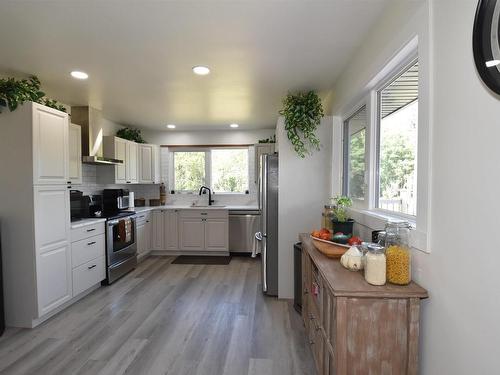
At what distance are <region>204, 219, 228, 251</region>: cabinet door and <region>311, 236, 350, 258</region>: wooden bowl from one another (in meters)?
2.91

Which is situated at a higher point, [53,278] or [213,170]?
[213,170]

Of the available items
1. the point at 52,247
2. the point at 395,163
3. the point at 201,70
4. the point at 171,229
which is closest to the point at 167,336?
the point at 52,247

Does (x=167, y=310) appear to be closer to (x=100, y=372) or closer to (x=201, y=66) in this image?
(x=100, y=372)

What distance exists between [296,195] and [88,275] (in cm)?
267

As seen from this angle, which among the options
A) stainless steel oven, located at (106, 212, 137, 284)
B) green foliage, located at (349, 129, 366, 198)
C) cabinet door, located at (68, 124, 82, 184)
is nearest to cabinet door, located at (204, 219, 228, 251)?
stainless steel oven, located at (106, 212, 137, 284)

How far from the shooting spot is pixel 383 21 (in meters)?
1.78

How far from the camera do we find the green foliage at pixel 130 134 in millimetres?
4871

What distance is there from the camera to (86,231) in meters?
3.30

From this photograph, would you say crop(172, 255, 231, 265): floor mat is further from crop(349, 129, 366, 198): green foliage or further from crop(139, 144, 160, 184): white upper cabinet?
crop(349, 129, 366, 198): green foliage

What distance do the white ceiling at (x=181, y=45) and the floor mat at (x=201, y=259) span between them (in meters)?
2.72

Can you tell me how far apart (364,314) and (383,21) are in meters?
1.76

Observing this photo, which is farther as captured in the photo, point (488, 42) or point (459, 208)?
point (459, 208)

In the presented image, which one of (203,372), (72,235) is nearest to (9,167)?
(72,235)

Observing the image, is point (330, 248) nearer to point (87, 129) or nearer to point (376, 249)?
point (376, 249)
